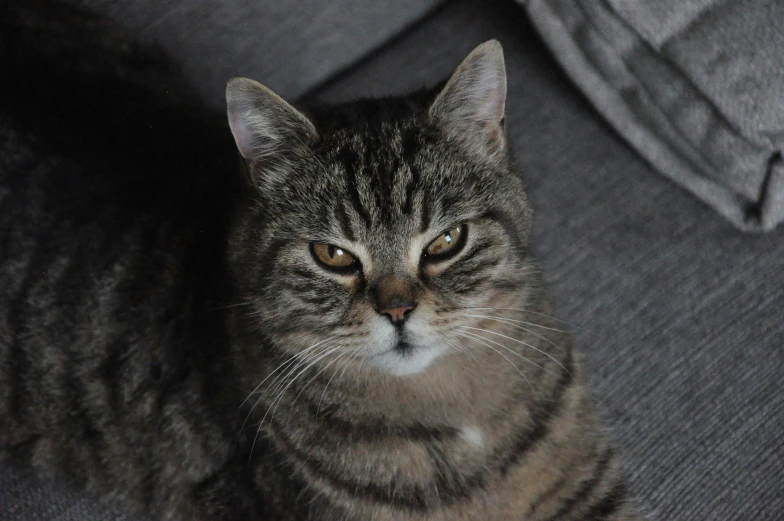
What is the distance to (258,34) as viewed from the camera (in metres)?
1.41

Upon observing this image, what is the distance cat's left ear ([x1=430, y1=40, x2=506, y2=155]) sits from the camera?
934mm

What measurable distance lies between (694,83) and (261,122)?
2.40ft

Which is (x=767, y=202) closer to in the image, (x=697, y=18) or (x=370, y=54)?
(x=697, y=18)

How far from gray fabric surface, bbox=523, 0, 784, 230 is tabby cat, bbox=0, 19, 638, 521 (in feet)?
1.42

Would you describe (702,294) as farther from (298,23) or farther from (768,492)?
(298,23)

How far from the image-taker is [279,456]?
103 centimetres

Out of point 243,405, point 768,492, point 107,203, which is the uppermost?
point 107,203

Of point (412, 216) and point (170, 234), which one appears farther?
point (170, 234)

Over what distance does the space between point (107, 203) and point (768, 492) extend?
1049 millimetres

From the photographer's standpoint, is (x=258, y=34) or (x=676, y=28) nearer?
(x=676, y=28)

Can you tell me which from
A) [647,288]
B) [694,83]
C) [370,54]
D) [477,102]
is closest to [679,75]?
[694,83]

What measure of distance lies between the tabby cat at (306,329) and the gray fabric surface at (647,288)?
0.13m

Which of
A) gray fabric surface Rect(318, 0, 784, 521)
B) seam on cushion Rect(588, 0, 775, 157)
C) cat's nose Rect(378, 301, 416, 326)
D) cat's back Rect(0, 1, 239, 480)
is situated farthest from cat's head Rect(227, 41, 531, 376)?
seam on cushion Rect(588, 0, 775, 157)

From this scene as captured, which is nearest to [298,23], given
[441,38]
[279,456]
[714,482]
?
[441,38]
